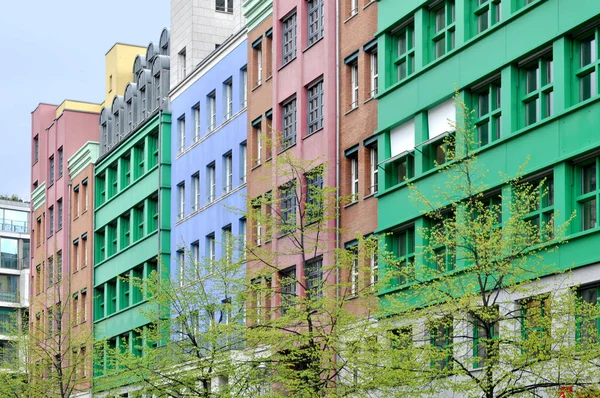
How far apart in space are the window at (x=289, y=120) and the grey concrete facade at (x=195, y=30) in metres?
11.8

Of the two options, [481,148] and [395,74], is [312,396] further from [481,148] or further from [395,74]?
[395,74]

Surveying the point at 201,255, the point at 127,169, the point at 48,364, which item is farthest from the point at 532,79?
the point at 127,169

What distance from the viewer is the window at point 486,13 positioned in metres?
39.1

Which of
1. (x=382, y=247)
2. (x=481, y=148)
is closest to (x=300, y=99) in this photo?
(x=481, y=148)

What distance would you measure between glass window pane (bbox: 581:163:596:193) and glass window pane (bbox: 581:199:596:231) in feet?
1.12

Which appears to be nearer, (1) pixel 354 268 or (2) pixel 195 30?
(1) pixel 354 268

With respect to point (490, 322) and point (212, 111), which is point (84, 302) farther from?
point (490, 322)

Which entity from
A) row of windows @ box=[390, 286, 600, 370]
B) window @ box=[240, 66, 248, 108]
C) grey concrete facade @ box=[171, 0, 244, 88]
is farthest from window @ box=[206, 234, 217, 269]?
row of windows @ box=[390, 286, 600, 370]

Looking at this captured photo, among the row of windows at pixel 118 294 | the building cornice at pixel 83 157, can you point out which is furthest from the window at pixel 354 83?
the building cornice at pixel 83 157

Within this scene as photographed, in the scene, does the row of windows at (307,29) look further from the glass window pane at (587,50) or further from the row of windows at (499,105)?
the glass window pane at (587,50)

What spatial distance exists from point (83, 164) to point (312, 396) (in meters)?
48.5

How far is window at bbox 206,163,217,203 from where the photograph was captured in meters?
60.1

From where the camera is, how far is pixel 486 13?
39812 mm

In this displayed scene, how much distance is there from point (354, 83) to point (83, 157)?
33960 millimetres
